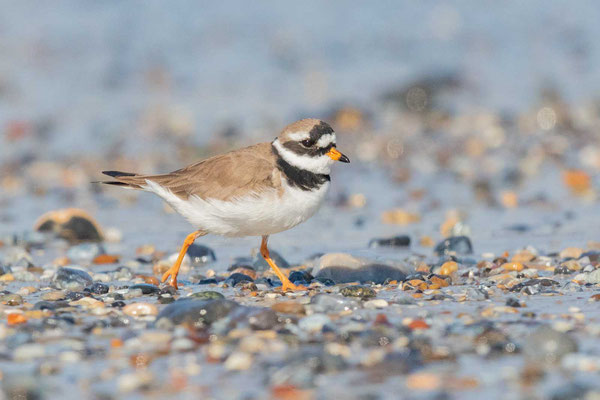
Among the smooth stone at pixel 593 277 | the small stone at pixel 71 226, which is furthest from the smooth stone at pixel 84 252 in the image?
the smooth stone at pixel 593 277

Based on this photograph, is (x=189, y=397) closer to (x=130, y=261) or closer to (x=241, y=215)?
(x=241, y=215)

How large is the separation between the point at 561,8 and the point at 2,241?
1501 cm

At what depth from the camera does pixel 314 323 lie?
5160mm

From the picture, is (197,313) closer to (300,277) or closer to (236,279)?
(236,279)

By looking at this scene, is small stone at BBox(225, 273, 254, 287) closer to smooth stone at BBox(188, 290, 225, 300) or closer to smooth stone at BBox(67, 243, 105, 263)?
smooth stone at BBox(188, 290, 225, 300)

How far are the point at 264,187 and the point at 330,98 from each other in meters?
9.92

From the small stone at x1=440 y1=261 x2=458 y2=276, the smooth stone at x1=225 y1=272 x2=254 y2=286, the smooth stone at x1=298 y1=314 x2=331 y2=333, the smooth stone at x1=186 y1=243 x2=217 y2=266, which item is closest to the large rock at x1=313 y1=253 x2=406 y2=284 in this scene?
the small stone at x1=440 y1=261 x2=458 y2=276

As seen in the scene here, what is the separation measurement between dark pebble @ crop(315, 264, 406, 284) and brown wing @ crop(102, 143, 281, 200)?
3.25ft

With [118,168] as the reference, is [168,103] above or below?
above

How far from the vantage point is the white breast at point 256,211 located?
638 cm

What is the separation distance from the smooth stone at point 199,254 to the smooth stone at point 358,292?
2338 mm

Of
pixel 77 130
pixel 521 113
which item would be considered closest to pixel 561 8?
pixel 521 113

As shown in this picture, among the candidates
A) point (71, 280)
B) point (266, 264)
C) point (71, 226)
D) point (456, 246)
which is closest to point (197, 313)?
point (71, 280)

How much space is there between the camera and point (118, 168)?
12.9 metres
